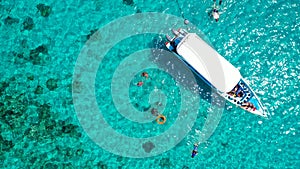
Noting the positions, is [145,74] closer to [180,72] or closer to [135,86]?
[135,86]

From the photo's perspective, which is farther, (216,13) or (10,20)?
(216,13)

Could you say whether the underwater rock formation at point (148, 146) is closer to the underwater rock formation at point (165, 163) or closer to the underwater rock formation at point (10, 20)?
the underwater rock formation at point (165, 163)

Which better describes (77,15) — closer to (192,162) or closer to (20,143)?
(20,143)

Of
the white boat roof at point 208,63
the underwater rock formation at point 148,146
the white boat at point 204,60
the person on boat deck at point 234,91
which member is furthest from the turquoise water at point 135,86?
the white boat roof at point 208,63

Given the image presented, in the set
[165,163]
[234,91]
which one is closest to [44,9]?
[165,163]

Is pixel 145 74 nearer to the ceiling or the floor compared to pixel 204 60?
nearer to the ceiling

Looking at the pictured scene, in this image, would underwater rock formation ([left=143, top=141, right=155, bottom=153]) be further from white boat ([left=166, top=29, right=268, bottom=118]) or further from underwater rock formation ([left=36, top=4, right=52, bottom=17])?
underwater rock formation ([left=36, top=4, right=52, bottom=17])
